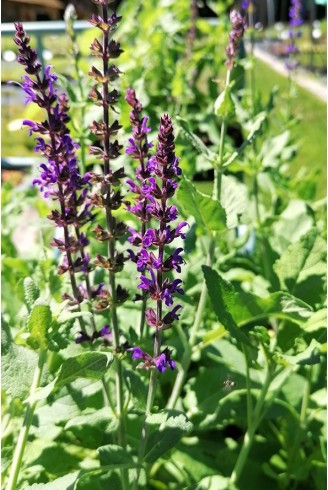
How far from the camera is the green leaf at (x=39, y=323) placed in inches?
33.2

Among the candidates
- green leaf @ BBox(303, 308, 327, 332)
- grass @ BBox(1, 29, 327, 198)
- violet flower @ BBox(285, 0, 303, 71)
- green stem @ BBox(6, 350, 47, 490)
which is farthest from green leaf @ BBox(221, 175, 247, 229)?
grass @ BBox(1, 29, 327, 198)

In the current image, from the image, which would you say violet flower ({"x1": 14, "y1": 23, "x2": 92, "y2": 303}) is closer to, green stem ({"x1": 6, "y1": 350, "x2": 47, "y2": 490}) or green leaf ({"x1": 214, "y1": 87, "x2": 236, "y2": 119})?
green stem ({"x1": 6, "y1": 350, "x2": 47, "y2": 490})

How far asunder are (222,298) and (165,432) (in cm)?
23

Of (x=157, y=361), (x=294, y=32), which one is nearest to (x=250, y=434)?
(x=157, y=361)

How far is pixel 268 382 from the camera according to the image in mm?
1107

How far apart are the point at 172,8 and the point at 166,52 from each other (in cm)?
108

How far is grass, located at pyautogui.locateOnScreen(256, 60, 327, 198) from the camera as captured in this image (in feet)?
15.2

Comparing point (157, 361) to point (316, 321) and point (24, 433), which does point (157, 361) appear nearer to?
point (24, 433)

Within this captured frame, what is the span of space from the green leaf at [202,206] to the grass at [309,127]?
2163 mm

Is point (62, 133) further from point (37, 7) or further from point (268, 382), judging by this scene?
point (37, 7)

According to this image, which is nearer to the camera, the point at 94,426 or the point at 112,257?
the point at 112,257

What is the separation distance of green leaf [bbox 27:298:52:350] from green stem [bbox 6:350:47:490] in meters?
0.02

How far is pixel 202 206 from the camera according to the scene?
108 cm

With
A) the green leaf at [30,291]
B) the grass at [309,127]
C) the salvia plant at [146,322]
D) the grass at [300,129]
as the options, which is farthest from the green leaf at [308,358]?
the grass at [300,129]
